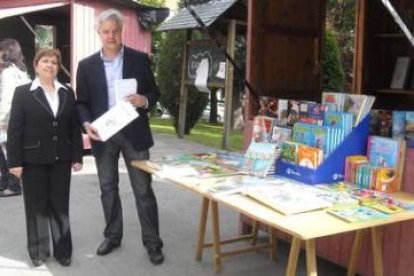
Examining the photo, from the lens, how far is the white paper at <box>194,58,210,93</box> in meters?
9.69

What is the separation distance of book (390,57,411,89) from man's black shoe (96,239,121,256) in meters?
3.46

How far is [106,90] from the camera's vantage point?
3.95m

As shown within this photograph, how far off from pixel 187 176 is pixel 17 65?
3.42 metres

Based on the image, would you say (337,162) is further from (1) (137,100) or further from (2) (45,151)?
(2) (45,151)

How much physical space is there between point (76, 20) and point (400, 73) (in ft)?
16.1

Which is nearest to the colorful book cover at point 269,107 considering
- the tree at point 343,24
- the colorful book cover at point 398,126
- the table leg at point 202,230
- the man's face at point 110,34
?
the table leg at point 202,230

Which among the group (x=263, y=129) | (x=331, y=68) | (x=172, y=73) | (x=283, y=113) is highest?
(x=331, y=68)

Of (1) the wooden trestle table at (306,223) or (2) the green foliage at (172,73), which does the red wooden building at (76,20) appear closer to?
(2) the green foliage at (172,73)

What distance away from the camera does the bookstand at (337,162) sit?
126 inches

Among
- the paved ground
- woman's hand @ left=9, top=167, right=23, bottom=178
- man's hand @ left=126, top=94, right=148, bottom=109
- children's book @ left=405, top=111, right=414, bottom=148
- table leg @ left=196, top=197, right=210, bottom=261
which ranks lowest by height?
the paved ground

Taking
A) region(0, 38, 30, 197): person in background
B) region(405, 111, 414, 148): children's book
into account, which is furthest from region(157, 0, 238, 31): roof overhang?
region(405, 111, 414, 148): children's book

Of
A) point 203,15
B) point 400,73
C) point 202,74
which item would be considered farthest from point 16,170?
point 203,15

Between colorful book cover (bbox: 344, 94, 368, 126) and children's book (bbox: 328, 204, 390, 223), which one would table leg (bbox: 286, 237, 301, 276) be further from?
colorful book cover (bbox: 344, 94, 368, 126)

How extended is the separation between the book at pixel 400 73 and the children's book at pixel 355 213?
3.54 metres
